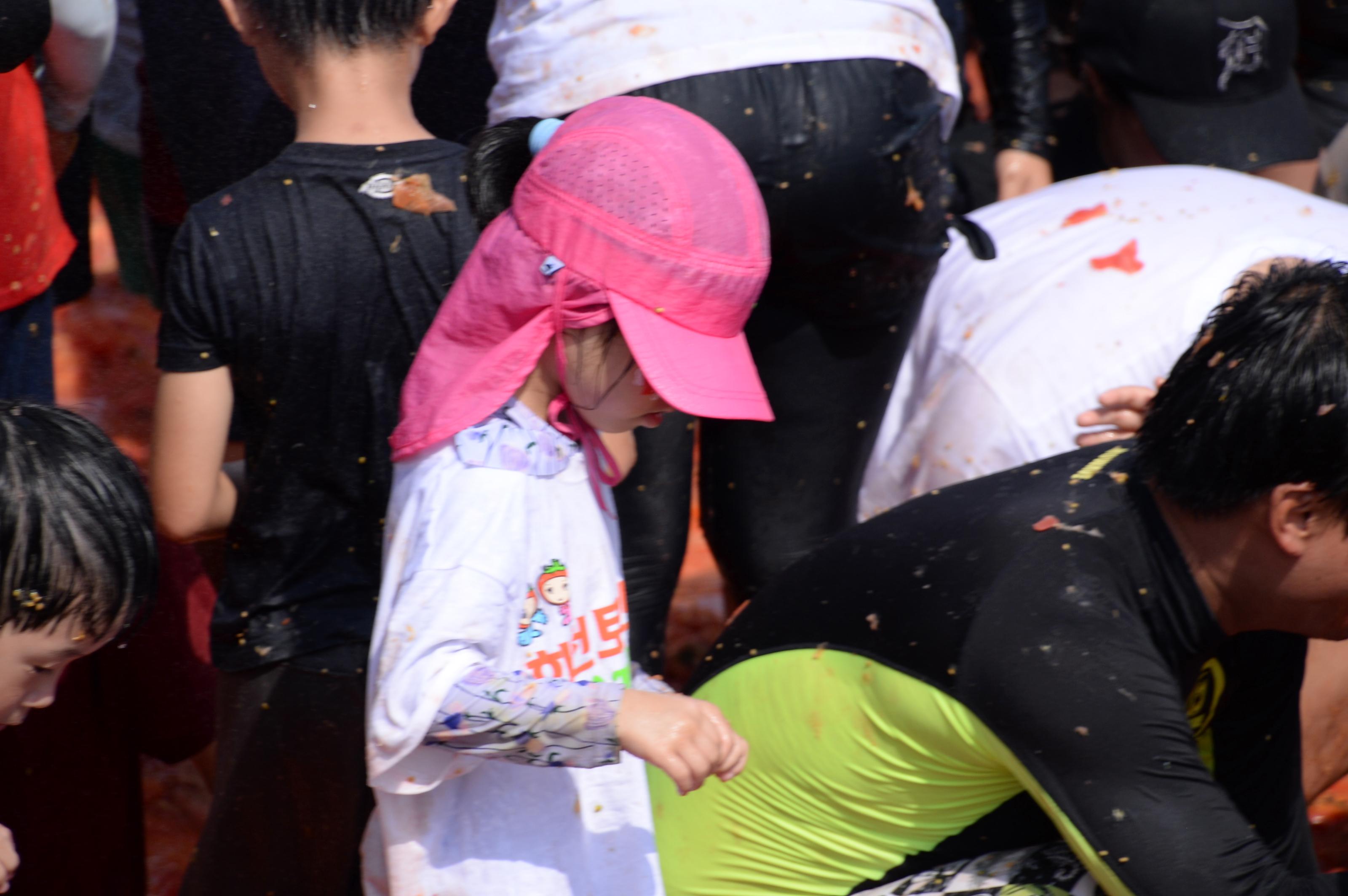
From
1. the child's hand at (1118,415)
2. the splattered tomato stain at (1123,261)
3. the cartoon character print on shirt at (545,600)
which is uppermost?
the cartoon character print on shirt at (545,600)

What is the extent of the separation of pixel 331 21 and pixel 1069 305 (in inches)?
49.7

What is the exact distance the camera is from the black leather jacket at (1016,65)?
296cm

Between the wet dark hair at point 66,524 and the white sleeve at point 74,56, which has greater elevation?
the white sleeve at point 74,56

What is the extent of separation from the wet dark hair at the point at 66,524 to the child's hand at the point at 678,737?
507 mm

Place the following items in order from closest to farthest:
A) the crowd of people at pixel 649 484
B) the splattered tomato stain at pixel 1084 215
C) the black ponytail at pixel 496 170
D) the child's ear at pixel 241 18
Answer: the crowd of people at pixel 649 484 → the black ponytail at pixel 496 170 → the child's ear at pixel 241 18 → the splattered tomato stain at pixel 1084 215

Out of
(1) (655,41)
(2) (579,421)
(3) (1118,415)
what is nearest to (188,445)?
(2) (579,421)

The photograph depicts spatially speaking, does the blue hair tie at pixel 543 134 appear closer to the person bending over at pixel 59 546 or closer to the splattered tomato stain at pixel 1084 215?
the person bending over at pixel 59 546

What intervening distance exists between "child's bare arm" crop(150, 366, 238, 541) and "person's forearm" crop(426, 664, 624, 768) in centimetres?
56

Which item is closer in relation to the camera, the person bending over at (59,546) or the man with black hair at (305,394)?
the person bending over at (59,546)

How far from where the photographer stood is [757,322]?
2.09 metres

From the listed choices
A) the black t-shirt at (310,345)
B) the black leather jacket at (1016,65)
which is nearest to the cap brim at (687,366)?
the black t-shirt at (310,345)

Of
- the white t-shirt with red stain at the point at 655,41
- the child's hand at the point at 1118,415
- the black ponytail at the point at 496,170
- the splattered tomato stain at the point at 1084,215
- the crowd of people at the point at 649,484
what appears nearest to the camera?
the crowd of people at the point at 649,484

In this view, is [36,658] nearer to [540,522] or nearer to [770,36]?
[540,522]

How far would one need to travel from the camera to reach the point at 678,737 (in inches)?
48.8
